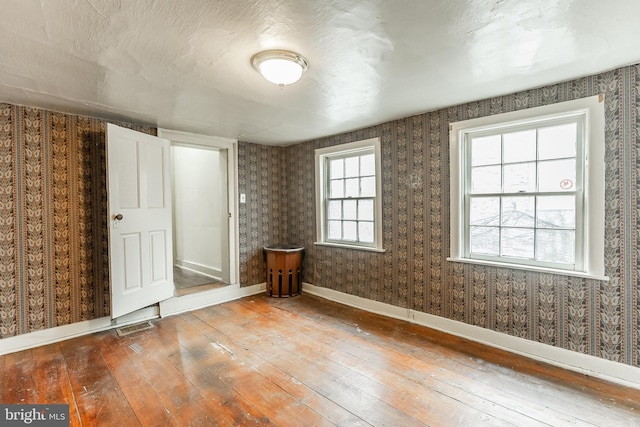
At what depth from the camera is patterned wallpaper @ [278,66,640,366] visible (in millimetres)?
2107

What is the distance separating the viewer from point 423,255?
10.3ft

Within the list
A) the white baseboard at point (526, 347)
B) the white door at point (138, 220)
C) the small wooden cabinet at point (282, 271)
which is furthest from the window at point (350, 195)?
the white door at point (138, 220)

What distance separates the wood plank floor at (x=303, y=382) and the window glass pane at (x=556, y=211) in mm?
1100

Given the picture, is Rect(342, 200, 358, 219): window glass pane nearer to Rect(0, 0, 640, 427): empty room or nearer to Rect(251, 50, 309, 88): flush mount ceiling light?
Rect(0, 0, 640, 427): empty room

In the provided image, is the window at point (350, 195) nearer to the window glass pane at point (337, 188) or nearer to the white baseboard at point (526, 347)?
the window glass pane at point (337, 188)

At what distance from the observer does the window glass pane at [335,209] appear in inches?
160

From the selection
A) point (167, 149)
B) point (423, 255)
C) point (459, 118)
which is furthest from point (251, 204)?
point (459, 118)

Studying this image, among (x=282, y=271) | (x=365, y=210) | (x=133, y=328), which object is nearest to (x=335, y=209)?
(x=365, y=210)

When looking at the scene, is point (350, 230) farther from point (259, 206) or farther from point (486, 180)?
point (486, 180)

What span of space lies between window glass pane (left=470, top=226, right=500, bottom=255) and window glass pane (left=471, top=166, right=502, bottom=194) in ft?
1.15

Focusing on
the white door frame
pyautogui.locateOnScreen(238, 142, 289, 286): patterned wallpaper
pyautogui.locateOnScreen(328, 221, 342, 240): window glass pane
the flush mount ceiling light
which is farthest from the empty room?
pyautogui.locateOnScreen(238, 142, 289, 286): patterned wallpaper

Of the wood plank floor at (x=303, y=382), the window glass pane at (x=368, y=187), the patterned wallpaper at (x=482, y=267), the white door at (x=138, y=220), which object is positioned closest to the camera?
the wood plank floor at (x=303, y=382)

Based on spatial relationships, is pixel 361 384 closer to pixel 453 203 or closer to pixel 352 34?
pixel 453 203

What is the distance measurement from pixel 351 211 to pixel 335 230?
39 centimetres
